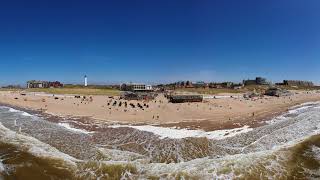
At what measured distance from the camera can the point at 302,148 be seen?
65.0ft

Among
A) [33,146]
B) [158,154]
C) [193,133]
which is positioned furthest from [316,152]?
[33,146]

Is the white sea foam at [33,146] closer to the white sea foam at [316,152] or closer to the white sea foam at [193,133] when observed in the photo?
the white sea foam at [193,133]

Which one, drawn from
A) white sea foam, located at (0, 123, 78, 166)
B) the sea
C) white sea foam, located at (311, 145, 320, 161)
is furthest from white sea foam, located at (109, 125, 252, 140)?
white sea foam, located at (0, 123, 78, 166)

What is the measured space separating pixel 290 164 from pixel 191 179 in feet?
20.1

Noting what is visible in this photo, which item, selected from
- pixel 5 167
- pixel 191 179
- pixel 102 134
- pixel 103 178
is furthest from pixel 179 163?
pixel 102 134

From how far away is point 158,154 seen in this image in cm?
1852

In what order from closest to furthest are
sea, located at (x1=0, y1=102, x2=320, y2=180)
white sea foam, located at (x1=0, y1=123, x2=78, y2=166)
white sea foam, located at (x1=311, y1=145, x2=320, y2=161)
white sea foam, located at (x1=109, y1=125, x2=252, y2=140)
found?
sea, located at (x1=0, y1=102, x2=320, y2=180), white sea foam, located at (x1=0, y1=123, x2=78, y2=166), white sea foam, located at (x1=311, y1=145, x2=320, y2=161), white sea foam, located at (x1=109, y1=125, x2=252, y2=140)

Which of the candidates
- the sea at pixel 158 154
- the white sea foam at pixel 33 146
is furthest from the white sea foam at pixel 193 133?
the white sea foam at pixel 33 146

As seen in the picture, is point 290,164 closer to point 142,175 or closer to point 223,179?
point 223,179

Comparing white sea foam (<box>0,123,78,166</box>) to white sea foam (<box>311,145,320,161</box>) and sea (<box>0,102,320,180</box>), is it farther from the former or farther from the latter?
white sea foam (<box>311,145,320,161</box>)

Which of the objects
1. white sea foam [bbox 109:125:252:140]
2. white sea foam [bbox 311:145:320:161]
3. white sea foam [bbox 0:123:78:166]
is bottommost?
white sea foam [bbox 311:145:320:161]

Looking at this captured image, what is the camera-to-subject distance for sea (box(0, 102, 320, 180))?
14.4m

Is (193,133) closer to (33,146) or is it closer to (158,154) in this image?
(158,154)

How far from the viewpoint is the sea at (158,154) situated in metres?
14.4
